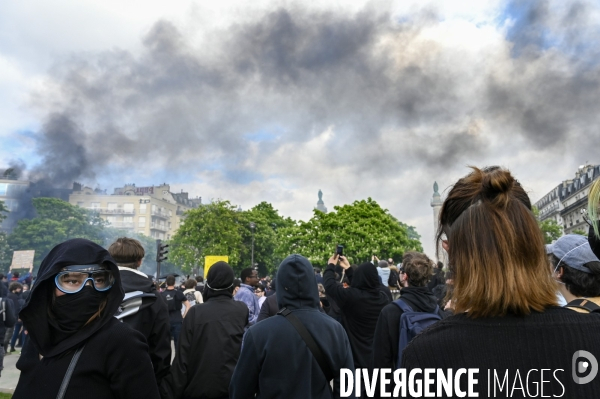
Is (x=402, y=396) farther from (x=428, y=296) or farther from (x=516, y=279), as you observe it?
(x=428, y=296)

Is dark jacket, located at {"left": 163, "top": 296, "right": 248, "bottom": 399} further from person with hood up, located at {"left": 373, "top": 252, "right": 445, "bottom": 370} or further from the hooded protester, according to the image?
person with hood up, located at {"left": 373, "top": 252, "right": 445, "bottom": 370}

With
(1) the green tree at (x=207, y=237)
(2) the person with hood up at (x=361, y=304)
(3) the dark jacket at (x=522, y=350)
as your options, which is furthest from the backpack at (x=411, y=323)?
(1) the green tree at (x=207, y=237)

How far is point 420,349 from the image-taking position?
1310 millimetres

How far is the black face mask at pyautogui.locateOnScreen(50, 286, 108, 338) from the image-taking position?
240cm

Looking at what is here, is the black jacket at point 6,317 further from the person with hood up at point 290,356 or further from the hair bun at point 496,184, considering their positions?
the hair bun at point 496,184

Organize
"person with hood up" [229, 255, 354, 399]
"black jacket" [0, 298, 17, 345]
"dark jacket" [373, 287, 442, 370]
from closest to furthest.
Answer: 1. "person with hood up" [229, 255, 354, 399]
2. "dark jacket" [373, 287, 442, 370]
3. "black jacket" [0, 298, 17, 345]

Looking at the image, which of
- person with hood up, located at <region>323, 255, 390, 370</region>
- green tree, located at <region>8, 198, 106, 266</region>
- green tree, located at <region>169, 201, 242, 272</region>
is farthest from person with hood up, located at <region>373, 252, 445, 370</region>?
green tree, located at <region>8, 198, 106, 266</region>

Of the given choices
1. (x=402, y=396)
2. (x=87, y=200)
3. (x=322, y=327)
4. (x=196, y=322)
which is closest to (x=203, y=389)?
(x=196, y=322)

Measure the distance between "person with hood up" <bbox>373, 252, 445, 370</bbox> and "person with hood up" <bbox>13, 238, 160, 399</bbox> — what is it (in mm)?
2368

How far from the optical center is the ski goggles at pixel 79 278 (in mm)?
2463

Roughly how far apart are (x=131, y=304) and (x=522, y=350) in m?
3.14

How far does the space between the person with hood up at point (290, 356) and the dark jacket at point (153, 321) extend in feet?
2.83

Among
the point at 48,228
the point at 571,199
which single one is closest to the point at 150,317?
the point at 48,228

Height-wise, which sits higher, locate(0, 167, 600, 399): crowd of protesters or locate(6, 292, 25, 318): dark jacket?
locate(6, 292, 25, 318): dark jacket
